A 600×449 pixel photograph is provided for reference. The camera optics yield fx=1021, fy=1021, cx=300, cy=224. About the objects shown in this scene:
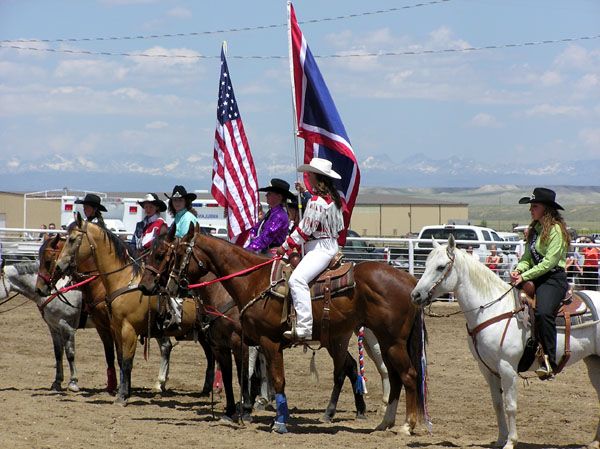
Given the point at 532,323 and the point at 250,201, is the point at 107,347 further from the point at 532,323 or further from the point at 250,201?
the point at 532,323

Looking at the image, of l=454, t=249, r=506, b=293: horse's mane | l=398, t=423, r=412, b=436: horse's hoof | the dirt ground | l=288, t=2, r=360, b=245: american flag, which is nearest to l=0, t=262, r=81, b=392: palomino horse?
the dirt ground

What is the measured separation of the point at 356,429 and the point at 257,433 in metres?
1.07

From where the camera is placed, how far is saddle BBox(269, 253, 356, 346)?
410 inches

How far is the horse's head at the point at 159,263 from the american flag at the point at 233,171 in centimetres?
339

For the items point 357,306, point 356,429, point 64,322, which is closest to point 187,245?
point 357,306

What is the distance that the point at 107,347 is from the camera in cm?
1338

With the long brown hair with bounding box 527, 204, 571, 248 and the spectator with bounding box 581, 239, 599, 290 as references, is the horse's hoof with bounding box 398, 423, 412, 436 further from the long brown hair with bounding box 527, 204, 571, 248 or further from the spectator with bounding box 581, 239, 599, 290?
the spectator with bounding box 581, 239, 599, 290

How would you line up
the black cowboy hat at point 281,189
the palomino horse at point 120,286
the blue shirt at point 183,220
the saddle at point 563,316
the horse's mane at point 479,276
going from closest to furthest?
the saddle at point 563,316
the horse's mane at point 479,276
the black cowboy hat at point 281,189
the palomino horse at point 120,286
the blue shirt at point 183,220

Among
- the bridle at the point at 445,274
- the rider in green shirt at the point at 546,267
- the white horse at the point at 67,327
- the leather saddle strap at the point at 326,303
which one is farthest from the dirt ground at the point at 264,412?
the bridle at the point at 445,274

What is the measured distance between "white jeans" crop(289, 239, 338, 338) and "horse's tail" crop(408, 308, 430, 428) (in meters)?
1.08

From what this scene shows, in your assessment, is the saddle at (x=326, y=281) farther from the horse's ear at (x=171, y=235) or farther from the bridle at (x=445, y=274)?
the horse's ear at (x=171, y=235)

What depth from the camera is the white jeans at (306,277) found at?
10.2 metres

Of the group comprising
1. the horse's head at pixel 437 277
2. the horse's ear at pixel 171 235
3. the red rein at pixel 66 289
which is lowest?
the red rein at pixel 66 289

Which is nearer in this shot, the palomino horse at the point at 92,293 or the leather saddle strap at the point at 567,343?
the leather saddle strap at the point at 567,343
